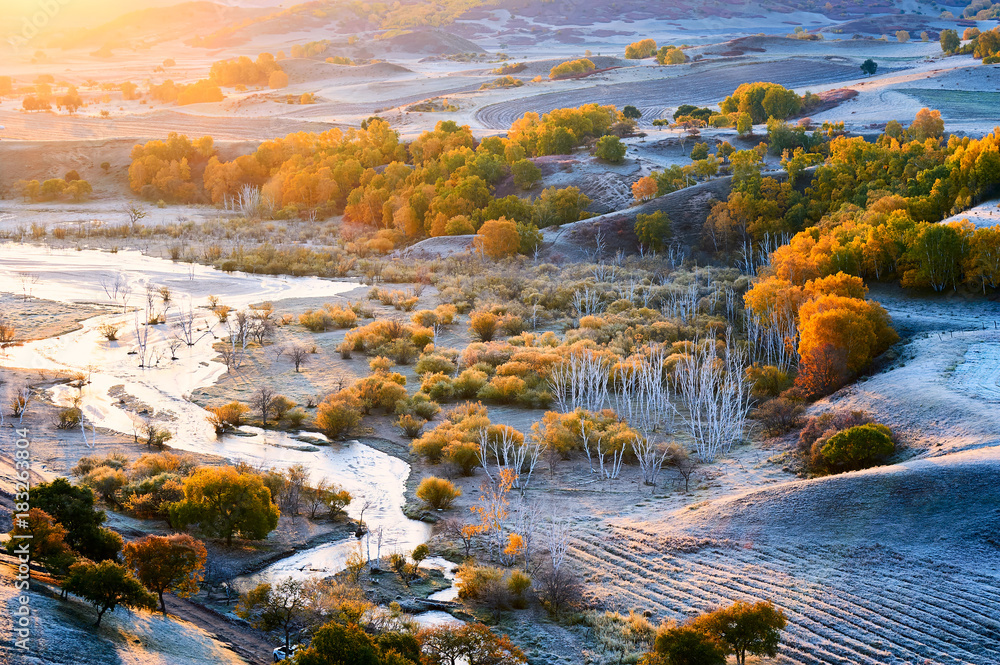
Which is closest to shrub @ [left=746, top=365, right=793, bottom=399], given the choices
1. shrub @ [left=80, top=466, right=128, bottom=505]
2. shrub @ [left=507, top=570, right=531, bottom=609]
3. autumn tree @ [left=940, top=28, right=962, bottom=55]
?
shrub @ [left=507, top=570, right=531, bottom=609]

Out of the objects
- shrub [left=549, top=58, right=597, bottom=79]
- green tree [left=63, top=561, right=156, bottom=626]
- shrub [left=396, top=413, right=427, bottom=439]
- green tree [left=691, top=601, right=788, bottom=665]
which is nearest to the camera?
green tree [left=63, top=561, right=156, bottom=626]

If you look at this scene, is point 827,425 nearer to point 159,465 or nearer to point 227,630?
point 227,630

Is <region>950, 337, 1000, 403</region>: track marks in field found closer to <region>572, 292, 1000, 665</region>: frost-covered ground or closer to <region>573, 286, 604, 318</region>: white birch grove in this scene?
<region>572, 292, 1000, 665</region>: frost-covered ground

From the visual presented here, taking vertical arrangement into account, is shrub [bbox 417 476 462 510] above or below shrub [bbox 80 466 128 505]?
below

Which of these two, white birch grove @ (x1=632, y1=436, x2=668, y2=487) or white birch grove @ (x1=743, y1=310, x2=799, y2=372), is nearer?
white birch grove @ (x1=632, y1=436, x2=668, y2=487)

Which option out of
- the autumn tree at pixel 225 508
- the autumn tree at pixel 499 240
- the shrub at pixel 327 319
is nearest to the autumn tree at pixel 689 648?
the autumn tree at pixel 225 508

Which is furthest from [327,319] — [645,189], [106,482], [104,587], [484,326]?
[645,189]
